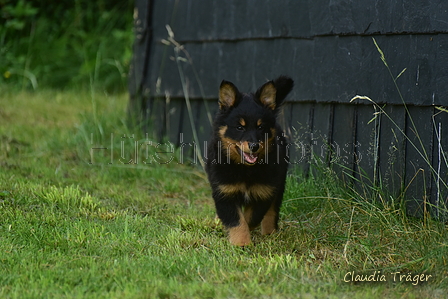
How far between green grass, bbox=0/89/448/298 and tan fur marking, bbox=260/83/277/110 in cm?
80

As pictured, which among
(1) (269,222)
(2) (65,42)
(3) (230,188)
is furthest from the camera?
(2) (65,42)

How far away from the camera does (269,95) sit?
4.56 m

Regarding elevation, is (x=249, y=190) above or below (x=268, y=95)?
below

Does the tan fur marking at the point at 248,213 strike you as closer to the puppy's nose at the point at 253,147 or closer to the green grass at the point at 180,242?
the green grass at the point at 180,242

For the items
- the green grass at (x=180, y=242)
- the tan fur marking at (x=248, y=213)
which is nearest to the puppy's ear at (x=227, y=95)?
the tan fur marking at (x=248, y=213)

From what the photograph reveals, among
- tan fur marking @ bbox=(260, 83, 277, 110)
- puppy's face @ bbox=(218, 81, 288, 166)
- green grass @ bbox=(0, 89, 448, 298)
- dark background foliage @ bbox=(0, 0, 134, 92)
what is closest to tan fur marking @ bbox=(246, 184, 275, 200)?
puppy's face @ bbox=(218, 81, 288, 166)

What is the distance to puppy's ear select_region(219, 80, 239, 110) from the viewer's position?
4.49 metres

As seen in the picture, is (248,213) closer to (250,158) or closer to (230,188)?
(230,188)

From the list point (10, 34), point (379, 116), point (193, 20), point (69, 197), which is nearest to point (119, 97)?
point (10, 34)

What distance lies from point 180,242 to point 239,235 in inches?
16.8

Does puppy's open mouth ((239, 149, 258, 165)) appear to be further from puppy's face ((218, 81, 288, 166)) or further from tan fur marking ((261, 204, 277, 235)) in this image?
tan fur marking ((261, 204, 277, 235))

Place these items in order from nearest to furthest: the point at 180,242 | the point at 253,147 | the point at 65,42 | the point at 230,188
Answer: the point at 253,147
the point at 180,242
the point at 230,188
the point at 65,42

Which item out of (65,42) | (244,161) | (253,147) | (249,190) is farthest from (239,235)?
(65,42)

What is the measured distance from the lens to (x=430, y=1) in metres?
4.53
